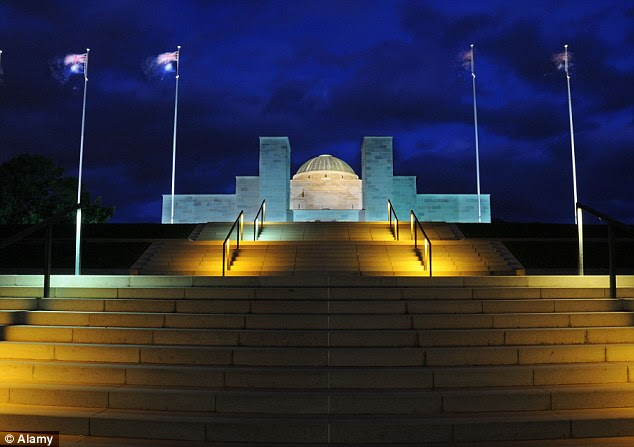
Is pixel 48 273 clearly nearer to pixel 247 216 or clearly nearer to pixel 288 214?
pixel 288 214

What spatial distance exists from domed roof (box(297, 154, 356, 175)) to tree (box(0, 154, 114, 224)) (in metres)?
16.3

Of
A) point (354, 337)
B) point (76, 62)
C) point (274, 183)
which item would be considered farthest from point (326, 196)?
point (354, 337)

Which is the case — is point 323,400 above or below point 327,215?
below

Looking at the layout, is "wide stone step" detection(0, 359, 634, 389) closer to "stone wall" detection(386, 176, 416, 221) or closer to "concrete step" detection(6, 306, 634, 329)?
"concrete step" detection(6, 306, 634, 329)

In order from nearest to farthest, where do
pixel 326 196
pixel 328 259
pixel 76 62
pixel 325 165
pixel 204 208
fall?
pixel 328 259, pixel 76 62, pixel 204 208, pixel 326 196, pixel 325 165

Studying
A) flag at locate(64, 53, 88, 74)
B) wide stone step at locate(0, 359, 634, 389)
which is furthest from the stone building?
wide stone step at locate(0, 359, 634, 389)

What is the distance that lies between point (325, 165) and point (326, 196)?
8.78 feet

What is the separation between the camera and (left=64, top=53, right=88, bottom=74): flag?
2239 centimetres

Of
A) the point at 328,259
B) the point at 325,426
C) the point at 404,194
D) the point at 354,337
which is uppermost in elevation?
the point at 404,194

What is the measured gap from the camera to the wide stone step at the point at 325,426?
164 inches

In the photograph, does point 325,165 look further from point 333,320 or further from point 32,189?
point 333,320

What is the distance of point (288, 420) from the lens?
4.29 meters

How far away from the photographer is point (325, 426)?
13.7ft

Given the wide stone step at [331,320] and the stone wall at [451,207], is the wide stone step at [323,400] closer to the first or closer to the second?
the wide stone step at [331,320]
